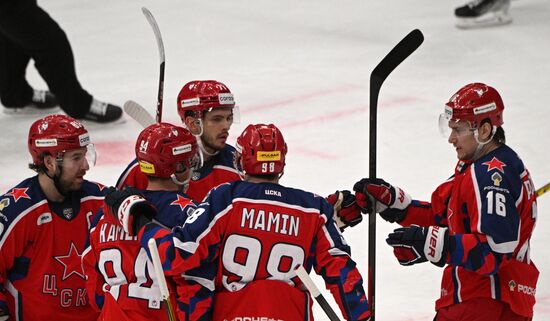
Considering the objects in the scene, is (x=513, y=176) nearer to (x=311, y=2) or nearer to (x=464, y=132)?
(x=464, y=132)

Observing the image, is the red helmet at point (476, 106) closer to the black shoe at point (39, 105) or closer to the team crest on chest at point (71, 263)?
the team crest on chest at point (71, 263)

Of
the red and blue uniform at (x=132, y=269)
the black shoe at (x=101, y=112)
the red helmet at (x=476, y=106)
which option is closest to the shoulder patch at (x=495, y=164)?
the red helmet at (x=476, y=106)

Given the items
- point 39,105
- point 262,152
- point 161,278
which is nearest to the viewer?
point 161,278

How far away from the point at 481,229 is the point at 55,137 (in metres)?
1.45

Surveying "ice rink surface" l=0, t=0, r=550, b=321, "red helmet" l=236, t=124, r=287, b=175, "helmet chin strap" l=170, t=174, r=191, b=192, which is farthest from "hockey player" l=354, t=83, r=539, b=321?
"ice rink surface" l=0, t=0, r=550, b=321

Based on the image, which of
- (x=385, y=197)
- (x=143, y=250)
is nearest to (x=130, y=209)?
(x=143, y=250)

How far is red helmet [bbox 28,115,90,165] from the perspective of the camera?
3633mm

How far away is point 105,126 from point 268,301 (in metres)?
4.13

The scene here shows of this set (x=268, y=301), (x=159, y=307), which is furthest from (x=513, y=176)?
(x=159, y=307)

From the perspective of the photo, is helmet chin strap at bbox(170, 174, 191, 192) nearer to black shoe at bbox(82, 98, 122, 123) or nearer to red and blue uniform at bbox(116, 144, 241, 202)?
red and blue uniform at bbox(116, 144, 241, 202)

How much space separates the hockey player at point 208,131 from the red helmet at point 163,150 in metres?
0.51

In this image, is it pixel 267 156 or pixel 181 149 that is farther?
pixel 181 149

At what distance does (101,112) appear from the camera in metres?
7.05

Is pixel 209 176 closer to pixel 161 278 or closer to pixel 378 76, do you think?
pixel 378 76
